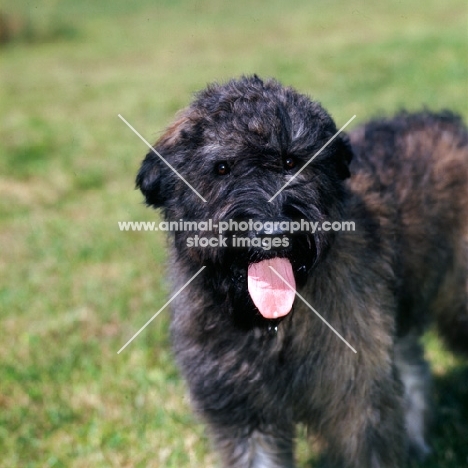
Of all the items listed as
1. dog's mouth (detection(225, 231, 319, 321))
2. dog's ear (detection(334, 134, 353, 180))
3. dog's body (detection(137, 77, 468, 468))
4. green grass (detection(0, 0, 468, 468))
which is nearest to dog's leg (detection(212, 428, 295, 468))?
dog's body (detection(137, 77, 468, 468))

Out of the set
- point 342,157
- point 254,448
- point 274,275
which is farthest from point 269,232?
point 254,448

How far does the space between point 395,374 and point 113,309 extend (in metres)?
3.22

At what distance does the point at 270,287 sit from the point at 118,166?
8.08 metres

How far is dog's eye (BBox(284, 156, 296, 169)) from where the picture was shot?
297 cm

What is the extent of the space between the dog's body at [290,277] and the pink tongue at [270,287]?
0.01 m

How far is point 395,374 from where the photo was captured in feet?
11.4

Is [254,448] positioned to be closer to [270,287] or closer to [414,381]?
[270,287]

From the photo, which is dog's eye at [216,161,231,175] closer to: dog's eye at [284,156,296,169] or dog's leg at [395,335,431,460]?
dog's eye at [284,156,296,169]

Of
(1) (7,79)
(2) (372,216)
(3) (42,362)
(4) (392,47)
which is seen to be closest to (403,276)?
(2) (372,216)

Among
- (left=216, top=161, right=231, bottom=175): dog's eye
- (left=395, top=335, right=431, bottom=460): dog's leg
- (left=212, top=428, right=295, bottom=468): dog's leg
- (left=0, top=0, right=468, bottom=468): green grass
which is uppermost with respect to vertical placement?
(left=216, top=161, right=231, bottom=175): dog's eye

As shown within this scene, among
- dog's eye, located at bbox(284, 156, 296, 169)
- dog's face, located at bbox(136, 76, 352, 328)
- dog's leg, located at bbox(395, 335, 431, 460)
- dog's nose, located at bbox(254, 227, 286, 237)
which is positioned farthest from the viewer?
dog's leg, located at bbox(395, 335, 431, 460)

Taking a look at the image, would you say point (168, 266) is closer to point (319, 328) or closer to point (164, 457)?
point (319, 328)

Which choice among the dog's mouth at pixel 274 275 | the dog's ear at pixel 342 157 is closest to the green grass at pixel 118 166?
the dog's mouth at pixel 274 275

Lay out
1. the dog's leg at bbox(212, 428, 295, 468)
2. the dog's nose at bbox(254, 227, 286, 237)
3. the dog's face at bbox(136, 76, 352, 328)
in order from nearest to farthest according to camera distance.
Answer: the dog's nose at bbox(254, 227, 286, 237) → the dog's face at bbox(136, 76, 352, 328) → the dog's leg at bbox(212, 428, 295, 468)
